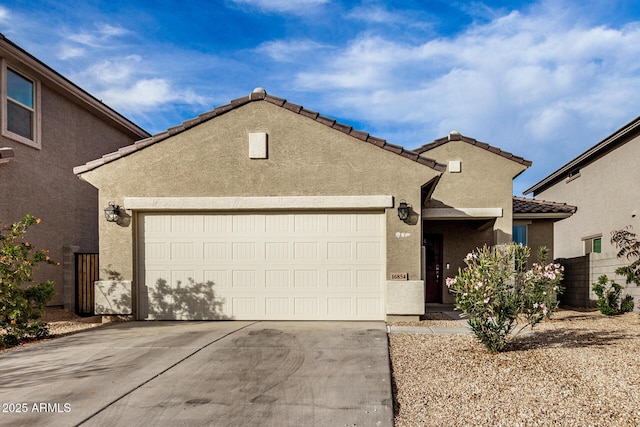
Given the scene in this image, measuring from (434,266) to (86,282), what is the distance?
9643 mm

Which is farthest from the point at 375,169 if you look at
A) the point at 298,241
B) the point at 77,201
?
the point at 77,201

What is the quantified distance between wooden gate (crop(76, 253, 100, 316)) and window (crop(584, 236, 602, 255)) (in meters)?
16.5

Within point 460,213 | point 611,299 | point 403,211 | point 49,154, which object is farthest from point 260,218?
point 611,299

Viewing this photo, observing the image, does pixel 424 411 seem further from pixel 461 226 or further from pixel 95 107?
pixel 95 107

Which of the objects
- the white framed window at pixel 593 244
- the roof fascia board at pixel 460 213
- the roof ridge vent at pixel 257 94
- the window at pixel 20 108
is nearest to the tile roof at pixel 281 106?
the roof ridge vent at pixel 257 94

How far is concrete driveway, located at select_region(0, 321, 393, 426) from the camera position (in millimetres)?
4508

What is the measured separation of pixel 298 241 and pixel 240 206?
140 centimetres

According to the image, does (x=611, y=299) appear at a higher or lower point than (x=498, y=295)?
lower

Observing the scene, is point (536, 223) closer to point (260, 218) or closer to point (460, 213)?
point (460, 213)

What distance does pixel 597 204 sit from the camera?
55.9 feet

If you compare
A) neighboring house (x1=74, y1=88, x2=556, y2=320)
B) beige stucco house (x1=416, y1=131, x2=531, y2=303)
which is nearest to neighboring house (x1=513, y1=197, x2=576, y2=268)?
beige stucco house (x1=416, y1=131, x2=531, y2=303)

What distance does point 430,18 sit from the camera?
11609mm

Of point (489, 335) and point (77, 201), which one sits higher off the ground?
point (77, 201)

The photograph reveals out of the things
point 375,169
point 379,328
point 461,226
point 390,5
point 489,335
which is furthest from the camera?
point 461,226
